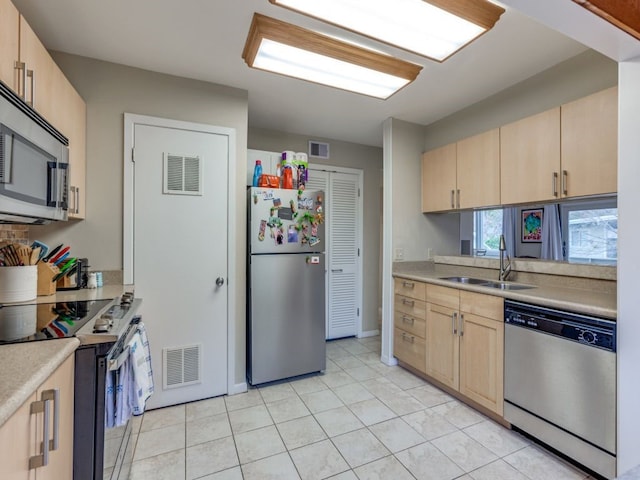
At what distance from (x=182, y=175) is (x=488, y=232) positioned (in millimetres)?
3629

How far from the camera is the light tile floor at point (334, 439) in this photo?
1655 mm

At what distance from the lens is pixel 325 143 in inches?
147

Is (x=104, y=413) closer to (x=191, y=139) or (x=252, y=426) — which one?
(x=252, y=426)

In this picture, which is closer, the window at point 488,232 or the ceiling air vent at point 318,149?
the ceiling air vent at point 318,149

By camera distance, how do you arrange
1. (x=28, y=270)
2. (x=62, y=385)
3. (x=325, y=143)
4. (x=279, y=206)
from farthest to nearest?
(x=325, y=143), (x=279, y=206), (x=28, y=270), (x=62, y=385)

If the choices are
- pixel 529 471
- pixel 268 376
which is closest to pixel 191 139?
pixel 268 376

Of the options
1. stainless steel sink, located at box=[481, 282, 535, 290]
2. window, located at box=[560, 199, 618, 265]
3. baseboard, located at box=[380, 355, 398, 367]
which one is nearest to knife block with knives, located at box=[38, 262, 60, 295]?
baseboard, located at box=[380, 355, 398, 367]

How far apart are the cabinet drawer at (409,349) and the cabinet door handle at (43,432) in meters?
2.51

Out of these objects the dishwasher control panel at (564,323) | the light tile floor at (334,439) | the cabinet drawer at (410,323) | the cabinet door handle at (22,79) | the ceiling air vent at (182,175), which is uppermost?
the cabinet door handle at (22,79)

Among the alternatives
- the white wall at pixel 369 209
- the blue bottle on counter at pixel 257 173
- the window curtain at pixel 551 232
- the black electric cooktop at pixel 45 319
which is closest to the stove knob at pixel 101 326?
the black electric cooktop at pixel 45 319

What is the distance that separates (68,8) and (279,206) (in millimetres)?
1687

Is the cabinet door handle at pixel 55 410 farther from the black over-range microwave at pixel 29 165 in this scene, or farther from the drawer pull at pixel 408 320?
the drawer pull at pixel 408 320

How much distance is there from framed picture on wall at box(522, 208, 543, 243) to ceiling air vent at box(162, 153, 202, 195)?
379 centimetres

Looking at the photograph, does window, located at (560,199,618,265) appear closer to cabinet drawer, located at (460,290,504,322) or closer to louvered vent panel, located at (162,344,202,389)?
cabinet drawer, located at (460,290,504,322)
